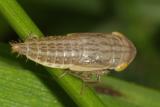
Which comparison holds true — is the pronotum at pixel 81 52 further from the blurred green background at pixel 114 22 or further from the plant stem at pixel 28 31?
the blurred green background at pixel 114 22

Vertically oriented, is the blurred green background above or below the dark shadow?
above

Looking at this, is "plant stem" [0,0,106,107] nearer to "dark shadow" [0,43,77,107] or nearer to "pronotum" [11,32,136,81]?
"pronotum" [11,32,136,81]

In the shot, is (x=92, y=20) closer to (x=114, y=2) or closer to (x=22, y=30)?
(x=114, y=2)

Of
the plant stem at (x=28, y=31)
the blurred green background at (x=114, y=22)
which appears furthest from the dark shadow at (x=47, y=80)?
the blurred green background at (x=114, y=22)

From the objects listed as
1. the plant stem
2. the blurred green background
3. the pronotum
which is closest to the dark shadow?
the pronotum

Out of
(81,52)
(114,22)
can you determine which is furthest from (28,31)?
(114,22)

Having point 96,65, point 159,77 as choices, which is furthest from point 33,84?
point 159,77
